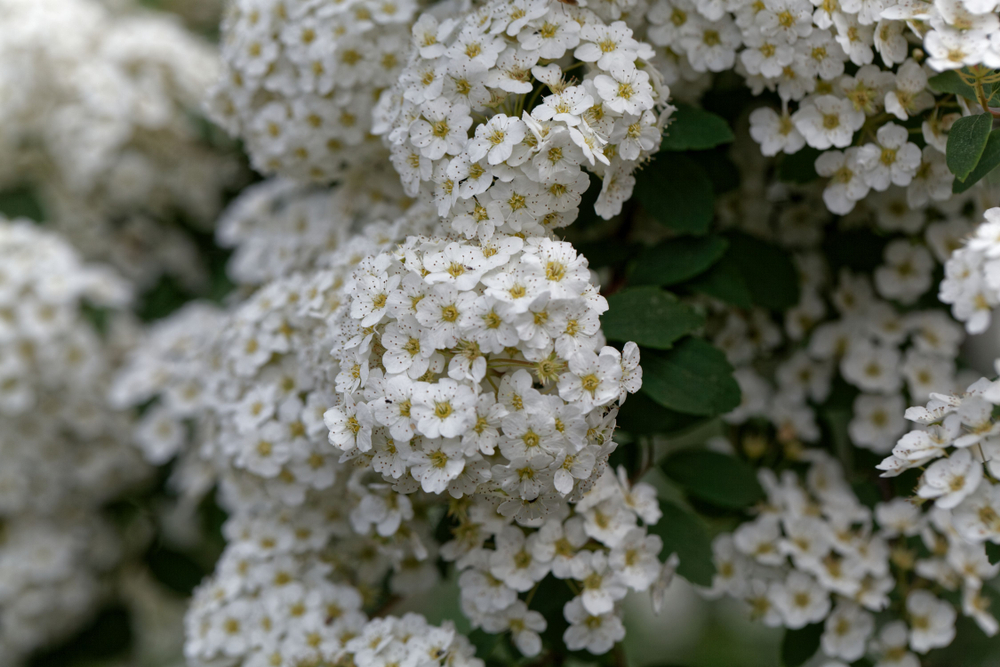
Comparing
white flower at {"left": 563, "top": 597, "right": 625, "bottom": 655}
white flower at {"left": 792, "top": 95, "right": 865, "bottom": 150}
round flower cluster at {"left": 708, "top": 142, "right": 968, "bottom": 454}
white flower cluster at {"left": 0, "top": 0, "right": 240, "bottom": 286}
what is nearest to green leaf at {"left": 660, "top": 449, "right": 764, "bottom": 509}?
round flower cluster at {"left": 708, "top": 142, "right": 968, "bottom": 454}

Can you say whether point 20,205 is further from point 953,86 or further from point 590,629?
point 953,86

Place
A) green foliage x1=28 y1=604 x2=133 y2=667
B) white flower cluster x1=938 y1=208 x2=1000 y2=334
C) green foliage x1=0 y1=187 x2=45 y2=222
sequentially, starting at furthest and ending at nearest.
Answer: green foliage x1=0 y1=187 x2=45 y2=222 → green foliage x1=28 y1=604 x2=133 y2=667 → white flower cluster x1=938 y1=208 x2=1000 y2=334

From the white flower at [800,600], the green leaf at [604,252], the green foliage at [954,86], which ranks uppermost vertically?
the green foliage at [954,86]

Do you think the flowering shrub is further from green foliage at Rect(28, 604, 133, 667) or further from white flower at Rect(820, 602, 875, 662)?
green foliage at Rect(28, 604, 133, 667)

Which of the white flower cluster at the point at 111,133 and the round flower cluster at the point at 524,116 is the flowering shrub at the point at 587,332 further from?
the white flower cluster at the point at 111,133

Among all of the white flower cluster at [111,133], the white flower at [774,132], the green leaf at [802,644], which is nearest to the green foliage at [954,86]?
the white flower at [774,132]

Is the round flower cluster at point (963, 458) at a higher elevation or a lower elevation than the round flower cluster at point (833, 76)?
lower

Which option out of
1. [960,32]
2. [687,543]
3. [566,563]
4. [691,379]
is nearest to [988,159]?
[960,32]
